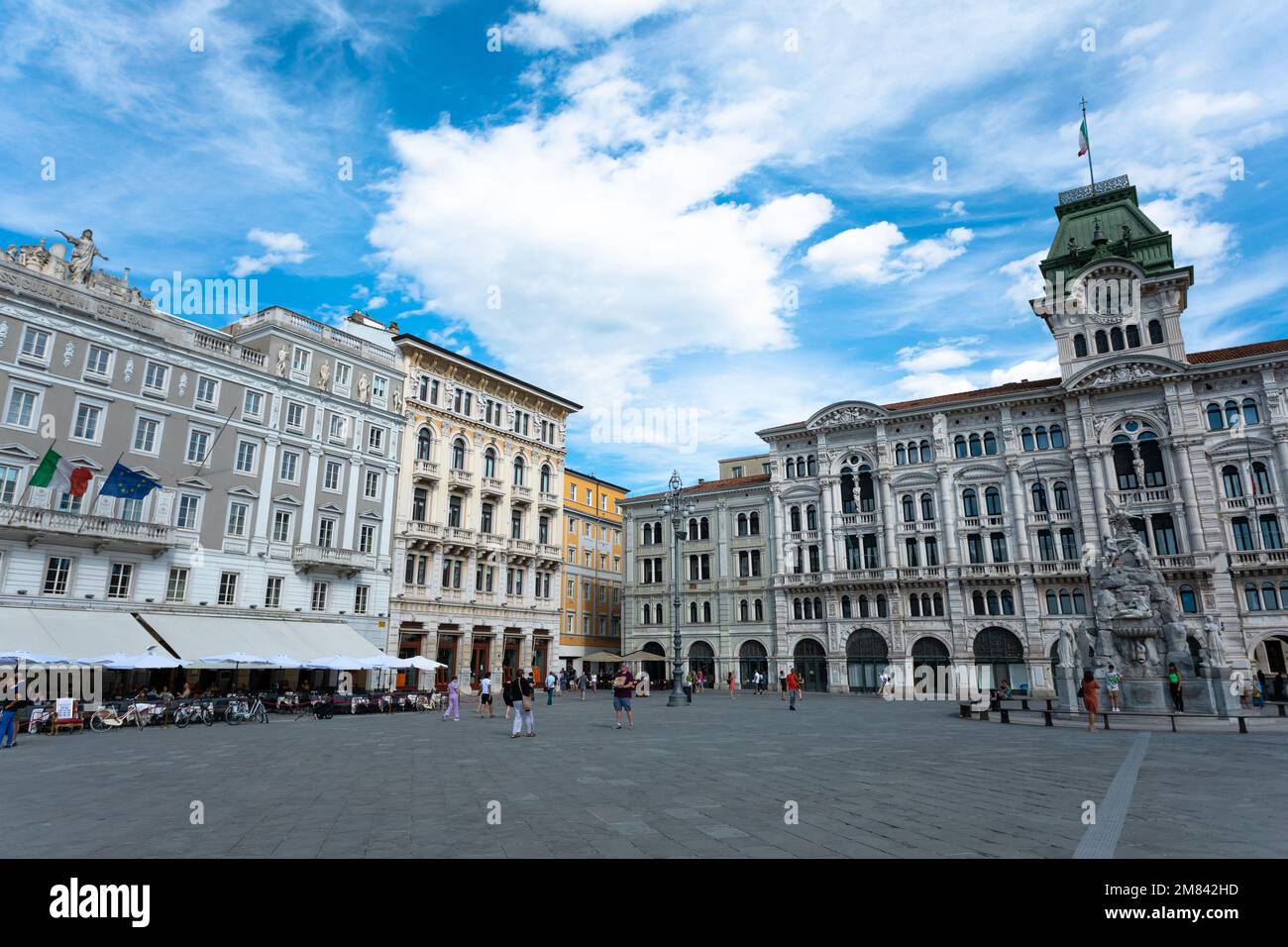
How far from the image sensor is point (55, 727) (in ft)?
72.8

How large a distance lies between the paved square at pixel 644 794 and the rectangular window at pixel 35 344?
712 inches

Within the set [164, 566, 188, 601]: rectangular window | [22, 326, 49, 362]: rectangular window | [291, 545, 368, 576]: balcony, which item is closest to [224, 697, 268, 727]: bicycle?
[164, 566, 188, 601]: rectangular window

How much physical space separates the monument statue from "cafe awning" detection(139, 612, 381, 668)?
14755 mm

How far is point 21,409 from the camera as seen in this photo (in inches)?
1139

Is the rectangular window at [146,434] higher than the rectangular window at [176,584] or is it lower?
higher

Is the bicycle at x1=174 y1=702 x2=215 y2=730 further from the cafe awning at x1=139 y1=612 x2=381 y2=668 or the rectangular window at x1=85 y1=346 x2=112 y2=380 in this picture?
the rectangular window at x1=85 y1=346 x2=112 y2=380

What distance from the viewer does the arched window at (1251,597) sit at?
4125 centimetres

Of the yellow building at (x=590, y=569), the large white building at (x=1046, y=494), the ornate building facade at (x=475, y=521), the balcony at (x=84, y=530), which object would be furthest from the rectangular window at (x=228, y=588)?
the large white building at (x=1046, y=494)

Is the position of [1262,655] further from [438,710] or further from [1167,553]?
[438,710]

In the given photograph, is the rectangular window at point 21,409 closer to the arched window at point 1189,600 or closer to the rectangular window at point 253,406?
the rectangular window at point 253,406

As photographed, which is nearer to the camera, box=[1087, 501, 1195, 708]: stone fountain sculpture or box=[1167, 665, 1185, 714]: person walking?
box=[1167, 665, 1185, 714]: person walking

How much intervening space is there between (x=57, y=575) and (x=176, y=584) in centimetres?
439

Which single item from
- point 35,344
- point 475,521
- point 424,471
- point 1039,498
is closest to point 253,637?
point 35,344

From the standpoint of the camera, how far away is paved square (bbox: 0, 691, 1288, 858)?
7535mm
